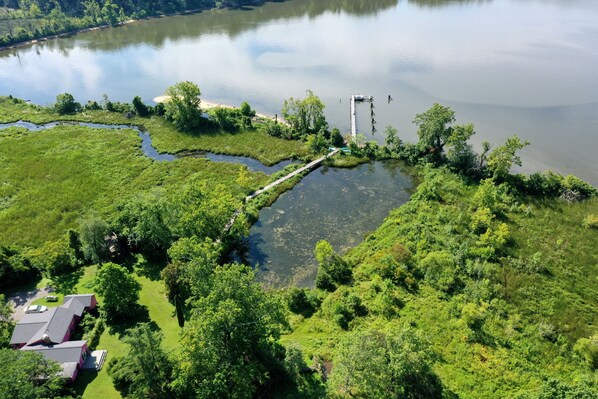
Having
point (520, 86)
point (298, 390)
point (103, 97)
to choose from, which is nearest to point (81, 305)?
point (298, 390)

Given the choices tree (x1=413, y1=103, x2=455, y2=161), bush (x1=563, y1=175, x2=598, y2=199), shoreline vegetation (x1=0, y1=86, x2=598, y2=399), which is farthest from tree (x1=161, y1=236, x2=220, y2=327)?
bush (x1=563, y1=175, x2=598, y2=199)

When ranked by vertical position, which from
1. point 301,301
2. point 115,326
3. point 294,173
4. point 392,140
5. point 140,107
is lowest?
point 301,301

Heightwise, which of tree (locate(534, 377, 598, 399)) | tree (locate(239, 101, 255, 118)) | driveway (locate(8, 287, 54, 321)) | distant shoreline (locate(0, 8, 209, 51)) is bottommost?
driveway (locate(8, 287, 54, 321))

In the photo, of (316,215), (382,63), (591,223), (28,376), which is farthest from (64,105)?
(591,223)

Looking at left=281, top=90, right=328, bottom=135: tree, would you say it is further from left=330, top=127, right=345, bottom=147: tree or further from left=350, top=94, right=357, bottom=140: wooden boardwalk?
left=350, top=94, right=357, bottom=140: wooden boardwalk

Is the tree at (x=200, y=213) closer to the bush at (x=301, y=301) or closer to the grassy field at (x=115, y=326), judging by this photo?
the grassy field at (x=115, y=326)

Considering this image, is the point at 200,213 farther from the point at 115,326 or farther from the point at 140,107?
the point at 140,107

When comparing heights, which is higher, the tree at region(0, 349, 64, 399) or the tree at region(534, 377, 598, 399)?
the tree at region(0, 349, 64, 399)

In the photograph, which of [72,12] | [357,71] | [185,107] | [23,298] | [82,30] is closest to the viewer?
[23,298]
